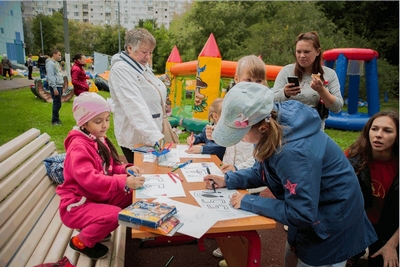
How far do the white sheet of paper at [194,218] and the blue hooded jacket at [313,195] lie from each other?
0.20 meters

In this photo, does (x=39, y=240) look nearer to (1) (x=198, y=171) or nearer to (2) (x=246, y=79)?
(1) (x=198, y=171)

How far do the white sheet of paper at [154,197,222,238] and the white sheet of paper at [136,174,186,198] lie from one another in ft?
0.32

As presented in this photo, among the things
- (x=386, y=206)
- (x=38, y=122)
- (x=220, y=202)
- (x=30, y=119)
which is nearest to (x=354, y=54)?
(x=386, y=206)

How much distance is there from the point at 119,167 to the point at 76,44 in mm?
39804

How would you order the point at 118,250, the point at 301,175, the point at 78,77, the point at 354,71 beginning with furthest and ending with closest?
Answer: the point at 354,71
the point at 78,77
the point at 118,250
the point at 301,175

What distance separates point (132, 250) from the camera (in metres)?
2.97

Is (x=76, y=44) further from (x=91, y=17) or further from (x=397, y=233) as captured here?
(x=397, y=233)

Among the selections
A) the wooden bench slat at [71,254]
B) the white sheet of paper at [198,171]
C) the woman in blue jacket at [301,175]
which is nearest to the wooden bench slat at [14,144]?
the wooden bench slat at [71,254]

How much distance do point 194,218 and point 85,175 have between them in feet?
2.50

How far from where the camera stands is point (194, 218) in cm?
156

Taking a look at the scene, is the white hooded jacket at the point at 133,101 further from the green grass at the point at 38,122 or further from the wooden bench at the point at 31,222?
the green grass at the point at 38,122

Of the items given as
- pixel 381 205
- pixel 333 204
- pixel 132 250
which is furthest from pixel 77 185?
pixel 381 205

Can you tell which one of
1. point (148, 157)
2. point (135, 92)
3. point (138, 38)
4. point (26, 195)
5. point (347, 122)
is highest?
point (138, 38)

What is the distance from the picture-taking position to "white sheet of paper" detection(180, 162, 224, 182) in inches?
84.5
